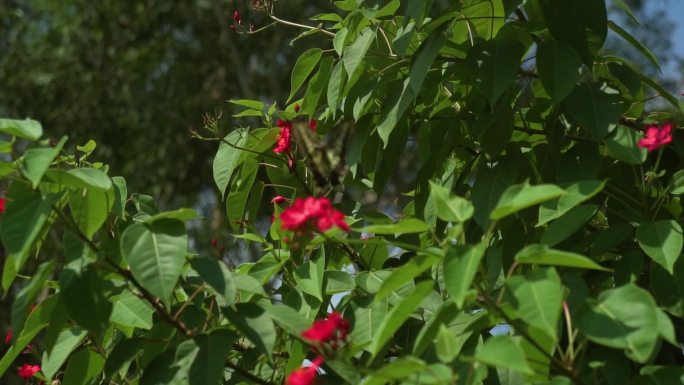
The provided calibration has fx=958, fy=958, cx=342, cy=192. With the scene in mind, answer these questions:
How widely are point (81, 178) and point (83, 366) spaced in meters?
0.52

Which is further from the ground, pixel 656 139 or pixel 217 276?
pixel 656 139

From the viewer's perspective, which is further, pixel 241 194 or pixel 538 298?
pixel 241 194

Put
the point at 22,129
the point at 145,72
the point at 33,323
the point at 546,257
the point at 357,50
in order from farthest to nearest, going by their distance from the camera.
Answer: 1. the point at 145,72
2. the point at 357,50
3. the point at 33,323
4. the point at 22,129
5. the point at 546,257

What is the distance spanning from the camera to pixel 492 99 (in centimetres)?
170

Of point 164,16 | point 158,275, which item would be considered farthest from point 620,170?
point 164,16

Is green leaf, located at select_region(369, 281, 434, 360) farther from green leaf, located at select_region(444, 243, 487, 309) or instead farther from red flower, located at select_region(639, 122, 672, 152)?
red flower, located at select_region(639, 122, 672, 152)

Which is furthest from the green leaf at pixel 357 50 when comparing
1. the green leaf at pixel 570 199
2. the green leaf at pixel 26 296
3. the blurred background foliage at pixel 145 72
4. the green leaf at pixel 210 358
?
the blurred background foliage at pixel 145 72

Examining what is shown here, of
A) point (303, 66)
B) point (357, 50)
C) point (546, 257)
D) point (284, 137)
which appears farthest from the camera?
point (303, 66)

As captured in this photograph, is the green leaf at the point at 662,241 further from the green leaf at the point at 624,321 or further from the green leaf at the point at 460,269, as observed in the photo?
the green leaf at the point at 460,269

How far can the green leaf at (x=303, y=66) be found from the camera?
2.16 metres

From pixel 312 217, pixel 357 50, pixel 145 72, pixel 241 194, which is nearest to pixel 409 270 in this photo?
pixel 312 217

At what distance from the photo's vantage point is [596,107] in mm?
1761

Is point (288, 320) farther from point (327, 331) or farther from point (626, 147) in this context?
point (626, 147)

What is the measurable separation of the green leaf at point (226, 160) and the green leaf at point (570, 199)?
2.43ft
